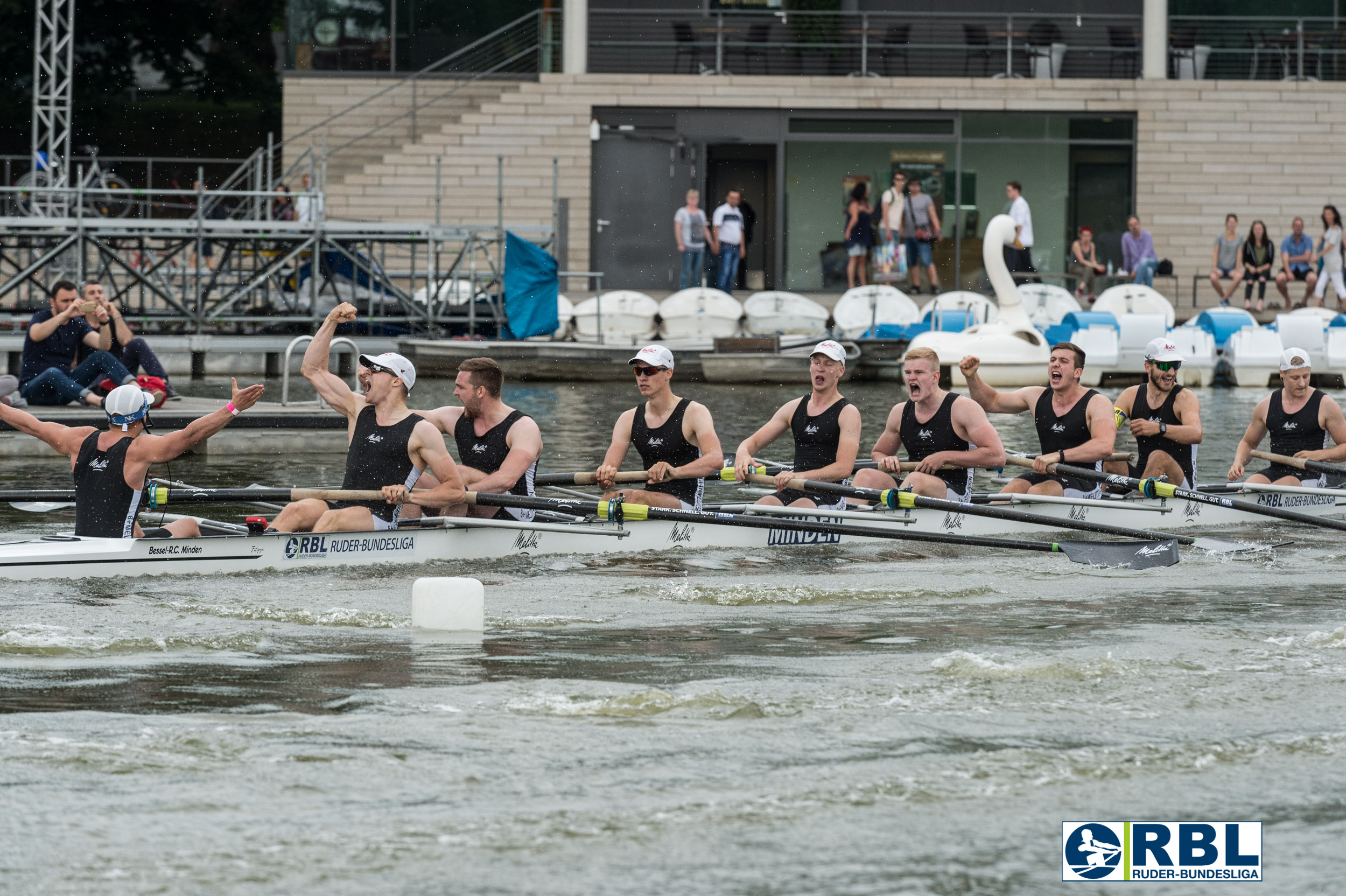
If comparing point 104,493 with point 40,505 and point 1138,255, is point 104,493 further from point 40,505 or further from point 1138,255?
point 1138,255

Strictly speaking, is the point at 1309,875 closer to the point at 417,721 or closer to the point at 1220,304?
the point at 417,721

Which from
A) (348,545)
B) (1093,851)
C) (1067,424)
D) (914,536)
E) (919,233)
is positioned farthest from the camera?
(919,233)

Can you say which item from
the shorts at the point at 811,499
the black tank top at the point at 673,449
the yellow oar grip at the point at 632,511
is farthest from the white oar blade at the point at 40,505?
the shorts at the point at 811,499

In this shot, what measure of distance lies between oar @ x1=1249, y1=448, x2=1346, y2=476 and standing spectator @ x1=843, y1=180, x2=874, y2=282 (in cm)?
1592

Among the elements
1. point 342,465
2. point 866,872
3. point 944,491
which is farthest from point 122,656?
point 342,465

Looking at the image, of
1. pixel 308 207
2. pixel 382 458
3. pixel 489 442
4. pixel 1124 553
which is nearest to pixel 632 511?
pixel 489 442

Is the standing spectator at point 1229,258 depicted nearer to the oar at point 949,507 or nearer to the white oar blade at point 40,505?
the oar at point 949,507

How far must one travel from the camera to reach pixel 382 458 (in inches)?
398

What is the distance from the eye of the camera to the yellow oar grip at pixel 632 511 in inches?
413

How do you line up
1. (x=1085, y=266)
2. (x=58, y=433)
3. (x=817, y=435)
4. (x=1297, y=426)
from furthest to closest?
1. (x=1085, y=266)
2. (x=1297, y=426)
3. (x=817, y=435)
4. (x=58, y=433)

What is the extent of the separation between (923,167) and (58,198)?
1409 centimetres

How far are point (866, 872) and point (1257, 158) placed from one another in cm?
2718

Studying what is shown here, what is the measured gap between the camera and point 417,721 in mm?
6980

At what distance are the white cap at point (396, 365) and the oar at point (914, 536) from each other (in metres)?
0.75
